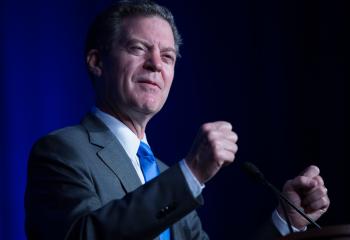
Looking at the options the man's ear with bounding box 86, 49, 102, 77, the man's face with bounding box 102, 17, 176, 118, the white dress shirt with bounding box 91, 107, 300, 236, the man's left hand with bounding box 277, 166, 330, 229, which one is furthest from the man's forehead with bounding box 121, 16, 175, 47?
the man's left hand with bounding box 277, 166, 330, 229

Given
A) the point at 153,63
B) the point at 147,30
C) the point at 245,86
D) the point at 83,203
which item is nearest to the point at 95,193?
the point at 83,203

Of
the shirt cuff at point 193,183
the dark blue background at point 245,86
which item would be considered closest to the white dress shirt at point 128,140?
the shirt cuff at point 193,183

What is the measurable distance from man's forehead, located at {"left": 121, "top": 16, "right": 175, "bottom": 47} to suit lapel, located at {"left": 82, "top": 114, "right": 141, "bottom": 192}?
35 cm

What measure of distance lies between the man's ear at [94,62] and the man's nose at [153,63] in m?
0.21

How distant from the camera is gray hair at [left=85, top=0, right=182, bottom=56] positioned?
2293mm

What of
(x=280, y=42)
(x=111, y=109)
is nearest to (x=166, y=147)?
(x=280, y=42)

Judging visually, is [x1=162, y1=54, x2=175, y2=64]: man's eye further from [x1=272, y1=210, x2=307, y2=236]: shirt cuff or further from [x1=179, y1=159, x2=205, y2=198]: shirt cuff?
[x1=179, y1=159, x2=205, y2=198]: shirt cuff

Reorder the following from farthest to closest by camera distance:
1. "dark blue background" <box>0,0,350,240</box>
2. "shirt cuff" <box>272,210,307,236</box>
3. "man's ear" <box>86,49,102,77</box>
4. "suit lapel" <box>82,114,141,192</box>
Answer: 1. "dark blue background" <box>0,0,350,240</box>
2. "man's ear" <box>86,49,102,77</box>
3. "shirt cuff" <box>272,210,307,236</box>
4. "suit lapel" <box>82,114,141,192</box>

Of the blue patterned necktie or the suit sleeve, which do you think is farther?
the blue patterned necktie

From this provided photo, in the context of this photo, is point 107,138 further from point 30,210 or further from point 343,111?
point 343,111

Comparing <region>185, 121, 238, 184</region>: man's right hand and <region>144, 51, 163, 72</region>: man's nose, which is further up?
<region>144, 51, 163, 72</region>: man's nose

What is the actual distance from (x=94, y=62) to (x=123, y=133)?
0.35m

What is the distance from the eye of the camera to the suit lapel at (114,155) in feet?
6.38

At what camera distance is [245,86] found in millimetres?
3168
